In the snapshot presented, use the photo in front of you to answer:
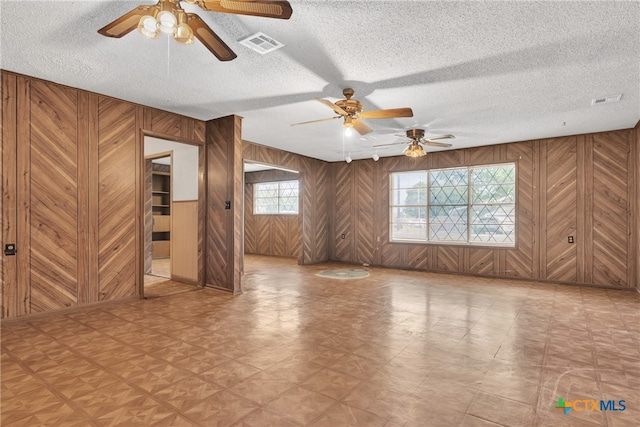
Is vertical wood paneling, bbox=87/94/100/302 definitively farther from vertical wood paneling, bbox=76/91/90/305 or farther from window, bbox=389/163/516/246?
window, bbox=389/163/516/246

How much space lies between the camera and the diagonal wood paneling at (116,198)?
4.41 metres

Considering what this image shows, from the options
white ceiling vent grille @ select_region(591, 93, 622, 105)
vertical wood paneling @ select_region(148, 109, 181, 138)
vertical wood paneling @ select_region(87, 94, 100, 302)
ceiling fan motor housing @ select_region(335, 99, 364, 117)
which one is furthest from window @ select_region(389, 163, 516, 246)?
vertical wood paneling @ select_region(87, 94, 100, 302)

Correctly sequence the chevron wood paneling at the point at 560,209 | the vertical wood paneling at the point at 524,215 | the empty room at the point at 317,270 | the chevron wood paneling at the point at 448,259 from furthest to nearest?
the chevron wood paneling at the point at 448,259 < the vertical wood paneling at the point at 524,215 < the chevron wood paneling at the point at 560,209 < the empty room at the point at 317,270

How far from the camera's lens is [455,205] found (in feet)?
24.8

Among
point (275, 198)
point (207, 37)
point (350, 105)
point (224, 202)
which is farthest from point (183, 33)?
point (275, 198)

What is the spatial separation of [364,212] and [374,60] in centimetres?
570

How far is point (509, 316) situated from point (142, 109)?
5662mm

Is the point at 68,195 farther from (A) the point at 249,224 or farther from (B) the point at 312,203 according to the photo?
(A) the point at 249,224

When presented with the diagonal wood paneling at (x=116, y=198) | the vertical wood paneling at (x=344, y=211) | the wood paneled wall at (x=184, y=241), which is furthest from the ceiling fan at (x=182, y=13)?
the vertical wood paneling at (x=344, y=211)

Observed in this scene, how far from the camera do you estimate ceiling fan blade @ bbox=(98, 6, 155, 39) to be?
80.4 inches

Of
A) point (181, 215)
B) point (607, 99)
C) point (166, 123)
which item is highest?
point (607, 99)

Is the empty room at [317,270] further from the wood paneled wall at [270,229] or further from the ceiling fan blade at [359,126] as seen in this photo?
the wood paneled wall at [270,229]

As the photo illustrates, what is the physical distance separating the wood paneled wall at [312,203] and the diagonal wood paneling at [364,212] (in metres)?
0.85

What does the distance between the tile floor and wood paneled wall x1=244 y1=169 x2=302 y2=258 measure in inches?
208
